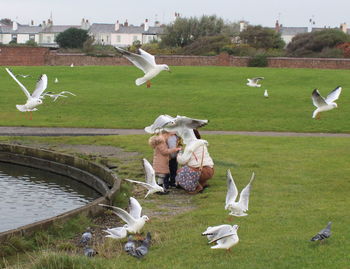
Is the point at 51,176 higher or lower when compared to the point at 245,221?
lower

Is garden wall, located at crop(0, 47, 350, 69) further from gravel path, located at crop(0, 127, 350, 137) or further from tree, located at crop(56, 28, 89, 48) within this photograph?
tree, located at crop(56, 28, 89, 48)

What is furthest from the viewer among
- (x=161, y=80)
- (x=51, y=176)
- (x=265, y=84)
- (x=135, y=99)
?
(x=161, y=80)

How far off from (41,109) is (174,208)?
19571mm

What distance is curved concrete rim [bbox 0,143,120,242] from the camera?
42.1 feet

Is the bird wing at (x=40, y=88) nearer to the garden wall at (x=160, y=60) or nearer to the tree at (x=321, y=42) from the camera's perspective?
the garden wall at (x=160, y=60)

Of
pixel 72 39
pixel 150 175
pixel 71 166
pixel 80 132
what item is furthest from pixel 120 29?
pixel 150 175

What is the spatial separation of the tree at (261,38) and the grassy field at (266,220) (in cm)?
5940

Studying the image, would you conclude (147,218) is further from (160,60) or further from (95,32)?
(95,32)

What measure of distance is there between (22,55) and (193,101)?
33006 millimetres

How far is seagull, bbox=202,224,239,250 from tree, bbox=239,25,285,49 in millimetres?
69210

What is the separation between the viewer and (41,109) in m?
30.6

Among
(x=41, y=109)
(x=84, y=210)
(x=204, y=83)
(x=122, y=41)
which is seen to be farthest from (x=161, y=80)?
(x=122, y=41)

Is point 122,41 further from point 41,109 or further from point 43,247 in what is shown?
point 43,247

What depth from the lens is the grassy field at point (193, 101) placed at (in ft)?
89.2
